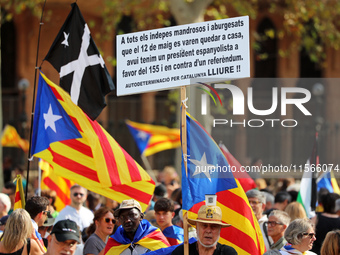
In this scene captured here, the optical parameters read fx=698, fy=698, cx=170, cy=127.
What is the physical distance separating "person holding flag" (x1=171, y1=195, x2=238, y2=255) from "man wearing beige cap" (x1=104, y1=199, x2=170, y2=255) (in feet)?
2.43

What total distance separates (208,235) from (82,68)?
2933 mm

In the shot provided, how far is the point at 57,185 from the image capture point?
33.8 ft

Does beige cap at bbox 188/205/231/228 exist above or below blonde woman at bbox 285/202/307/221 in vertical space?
above

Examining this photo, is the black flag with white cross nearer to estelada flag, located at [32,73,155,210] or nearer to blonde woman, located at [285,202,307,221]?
estelada flag, located at [32,73,155,210]

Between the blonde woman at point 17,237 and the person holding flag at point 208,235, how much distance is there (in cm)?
120

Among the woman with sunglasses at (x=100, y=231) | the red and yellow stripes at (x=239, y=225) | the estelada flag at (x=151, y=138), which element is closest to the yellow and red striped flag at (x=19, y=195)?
the woman with sunglasses at (x=100, y=231)

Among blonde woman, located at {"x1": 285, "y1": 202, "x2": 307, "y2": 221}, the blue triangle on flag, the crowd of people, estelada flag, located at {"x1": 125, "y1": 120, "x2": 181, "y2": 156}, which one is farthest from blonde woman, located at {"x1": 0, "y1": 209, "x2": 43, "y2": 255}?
estelada flag, located at {"x1": 125, "y1": 120, "x2": 181, "y2": 156}

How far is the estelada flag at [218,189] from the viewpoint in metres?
6.33

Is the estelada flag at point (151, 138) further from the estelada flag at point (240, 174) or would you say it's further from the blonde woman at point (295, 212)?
the blonde woman at point (295, 212)

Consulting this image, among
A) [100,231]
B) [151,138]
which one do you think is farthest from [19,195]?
[151,138]

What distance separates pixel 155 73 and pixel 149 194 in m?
1.69

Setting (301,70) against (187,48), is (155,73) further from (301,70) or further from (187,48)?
(301,70)

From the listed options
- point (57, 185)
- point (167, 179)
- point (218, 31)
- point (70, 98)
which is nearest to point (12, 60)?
point (167, 179)

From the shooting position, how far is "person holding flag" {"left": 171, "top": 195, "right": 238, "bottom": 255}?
17.8 feet
